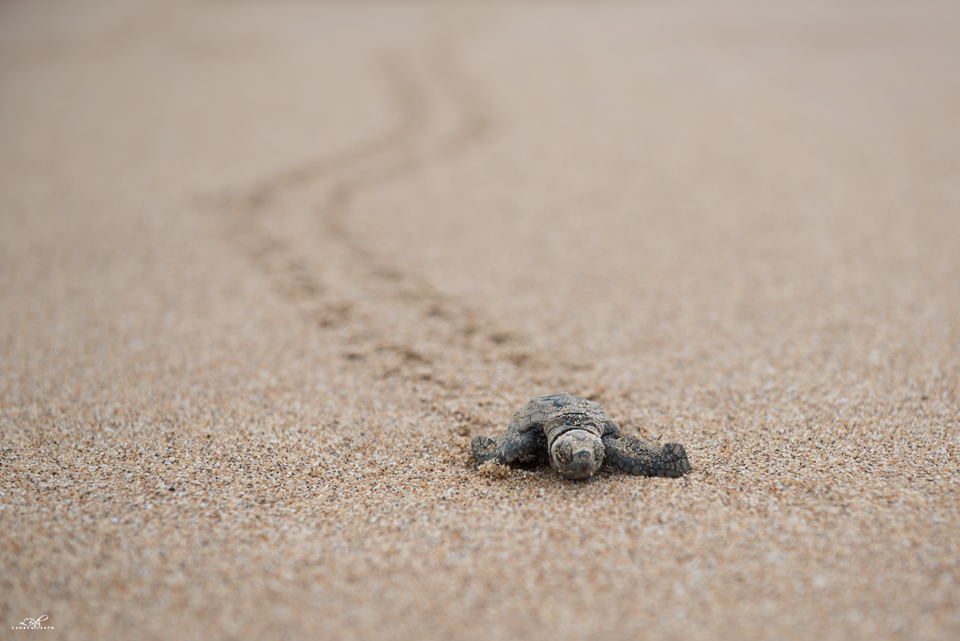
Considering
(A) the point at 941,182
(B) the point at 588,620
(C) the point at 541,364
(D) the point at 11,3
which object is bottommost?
(B) the point at 588,620

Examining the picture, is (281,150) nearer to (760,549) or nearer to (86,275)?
(86,275)

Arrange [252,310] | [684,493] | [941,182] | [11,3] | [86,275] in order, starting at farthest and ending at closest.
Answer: [11,3] < [941,182] < [86,275] < [252,310] < [684,493]

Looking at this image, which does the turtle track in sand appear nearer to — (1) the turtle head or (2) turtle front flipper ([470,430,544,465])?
(2) turtle front flipper ([470,430,544,465])

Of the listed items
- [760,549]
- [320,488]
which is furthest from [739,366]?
[320,488]

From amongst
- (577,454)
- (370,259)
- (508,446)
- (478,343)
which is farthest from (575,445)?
(370,259)

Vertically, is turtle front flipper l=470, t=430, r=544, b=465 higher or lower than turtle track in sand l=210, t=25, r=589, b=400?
lower

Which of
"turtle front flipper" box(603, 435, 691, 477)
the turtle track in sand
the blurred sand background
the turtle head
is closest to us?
the blurred sand background

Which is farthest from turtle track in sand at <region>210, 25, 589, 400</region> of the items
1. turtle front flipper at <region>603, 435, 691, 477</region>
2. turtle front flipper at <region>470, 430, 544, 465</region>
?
turtle front flipper at <region>603, 435, 691, 477</region>

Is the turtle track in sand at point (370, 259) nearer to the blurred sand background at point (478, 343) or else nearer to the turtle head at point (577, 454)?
the blurred sand background at point (478, 343)
